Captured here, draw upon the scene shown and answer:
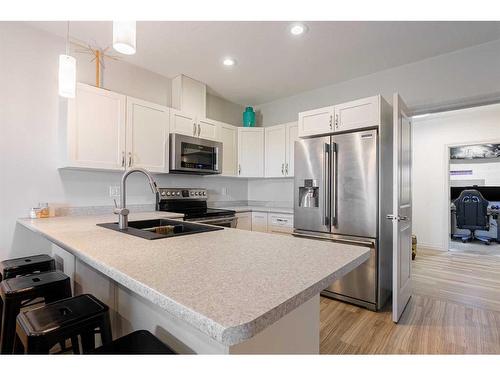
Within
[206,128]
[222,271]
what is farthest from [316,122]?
[222,271]

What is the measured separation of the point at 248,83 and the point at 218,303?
3.39 meters

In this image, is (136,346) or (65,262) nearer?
(136,346)

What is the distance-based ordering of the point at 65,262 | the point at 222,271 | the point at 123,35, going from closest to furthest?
the point at 222,271 < the point at 123,35 < the point at 65,262

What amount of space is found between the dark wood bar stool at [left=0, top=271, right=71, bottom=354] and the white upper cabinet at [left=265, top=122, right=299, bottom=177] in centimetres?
290

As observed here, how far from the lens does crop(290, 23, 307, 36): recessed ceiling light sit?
7.44ft

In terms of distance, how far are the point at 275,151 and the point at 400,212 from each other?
2.00 meters

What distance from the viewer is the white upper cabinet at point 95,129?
2309 mm

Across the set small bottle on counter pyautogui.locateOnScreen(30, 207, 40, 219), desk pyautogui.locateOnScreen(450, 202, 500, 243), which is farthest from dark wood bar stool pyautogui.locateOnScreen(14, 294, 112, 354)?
desk pyautogui.locateOnScreen(450, 202, 500, 243)

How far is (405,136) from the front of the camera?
8.27 feet

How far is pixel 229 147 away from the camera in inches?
151

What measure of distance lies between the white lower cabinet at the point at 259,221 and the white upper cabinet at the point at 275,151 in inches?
26.0

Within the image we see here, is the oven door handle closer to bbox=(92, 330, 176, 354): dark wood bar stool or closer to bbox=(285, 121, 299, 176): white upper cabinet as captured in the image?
bbox=(285, 121, 299, 176): white upper cabinet

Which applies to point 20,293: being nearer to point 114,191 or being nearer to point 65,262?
point 65,262
